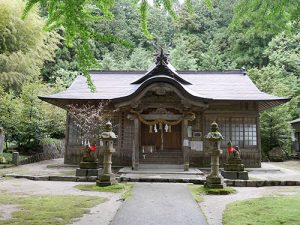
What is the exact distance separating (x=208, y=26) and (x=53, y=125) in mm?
31717

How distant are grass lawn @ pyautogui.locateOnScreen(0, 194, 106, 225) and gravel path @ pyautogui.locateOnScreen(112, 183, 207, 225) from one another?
0.90m

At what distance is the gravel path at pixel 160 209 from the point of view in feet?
16.8

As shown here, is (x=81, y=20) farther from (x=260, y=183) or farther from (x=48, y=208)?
(x=260, y=183)

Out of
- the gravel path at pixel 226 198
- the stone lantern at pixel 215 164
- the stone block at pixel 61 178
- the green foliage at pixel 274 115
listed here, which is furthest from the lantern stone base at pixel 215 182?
the green foliage at pixel 274 115

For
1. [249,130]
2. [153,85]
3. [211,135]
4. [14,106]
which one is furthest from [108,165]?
[14,106]

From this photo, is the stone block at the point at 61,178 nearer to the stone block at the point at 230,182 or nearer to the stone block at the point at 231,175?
the stone block at the point at 230,182

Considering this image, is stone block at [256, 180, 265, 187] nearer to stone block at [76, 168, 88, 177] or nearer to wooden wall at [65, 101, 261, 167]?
wooden wall at [65, 101, 261, 167]

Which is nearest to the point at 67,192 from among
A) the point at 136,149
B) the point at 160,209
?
the point at 160,209

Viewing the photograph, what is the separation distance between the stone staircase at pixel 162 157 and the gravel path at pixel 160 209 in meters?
5.98

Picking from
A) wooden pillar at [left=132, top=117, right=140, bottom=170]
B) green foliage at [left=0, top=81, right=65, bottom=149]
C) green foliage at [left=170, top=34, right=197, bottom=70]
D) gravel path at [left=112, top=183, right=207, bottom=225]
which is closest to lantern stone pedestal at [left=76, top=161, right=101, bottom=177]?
wooden pillar at [left=132, top=117, right=140, bottom=170]

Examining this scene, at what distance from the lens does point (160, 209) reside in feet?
19.9

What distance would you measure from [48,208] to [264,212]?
4429 millimetres

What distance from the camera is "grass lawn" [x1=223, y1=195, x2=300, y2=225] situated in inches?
204

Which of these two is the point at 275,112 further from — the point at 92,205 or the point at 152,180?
the point at 92,205
